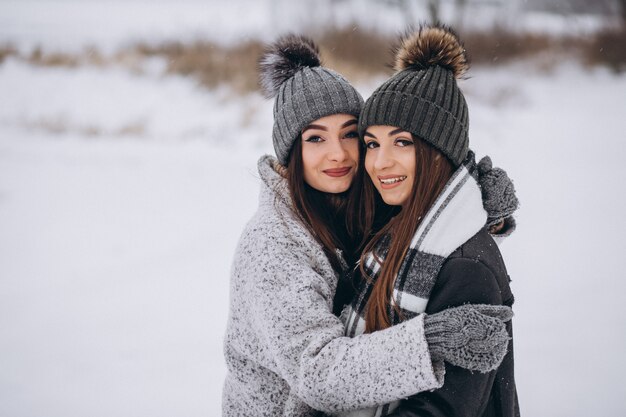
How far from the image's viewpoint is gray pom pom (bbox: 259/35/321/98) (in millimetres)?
1962

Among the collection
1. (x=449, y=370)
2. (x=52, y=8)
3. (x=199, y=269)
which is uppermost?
(x=52, y=8)

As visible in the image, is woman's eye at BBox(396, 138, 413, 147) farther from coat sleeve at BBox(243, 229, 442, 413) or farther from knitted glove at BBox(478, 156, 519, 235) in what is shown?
coat sleeve at BBox(243, 229, 442, 413)

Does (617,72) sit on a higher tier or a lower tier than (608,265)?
higher

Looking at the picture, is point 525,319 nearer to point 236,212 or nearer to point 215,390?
point 215,390

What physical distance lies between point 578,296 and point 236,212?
133 inches

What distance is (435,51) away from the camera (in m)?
1.58

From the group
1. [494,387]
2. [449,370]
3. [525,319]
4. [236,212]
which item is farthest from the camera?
[236,212]

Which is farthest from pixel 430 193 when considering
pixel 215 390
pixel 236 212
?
pixel 236 212

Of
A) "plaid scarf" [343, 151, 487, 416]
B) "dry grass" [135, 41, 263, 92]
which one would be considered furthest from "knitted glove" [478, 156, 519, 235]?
"dry grass" [135, 41, 263, 92]

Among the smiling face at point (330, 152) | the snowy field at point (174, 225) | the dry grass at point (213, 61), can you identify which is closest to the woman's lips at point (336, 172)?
the smiling face at point (330, 152)

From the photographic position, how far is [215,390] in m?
3.15

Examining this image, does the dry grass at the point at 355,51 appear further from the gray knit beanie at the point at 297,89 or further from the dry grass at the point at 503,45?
the gray knit beanie at the point at 297,89

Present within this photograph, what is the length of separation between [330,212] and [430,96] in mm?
589

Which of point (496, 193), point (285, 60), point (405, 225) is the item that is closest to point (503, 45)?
point (285, 60)
